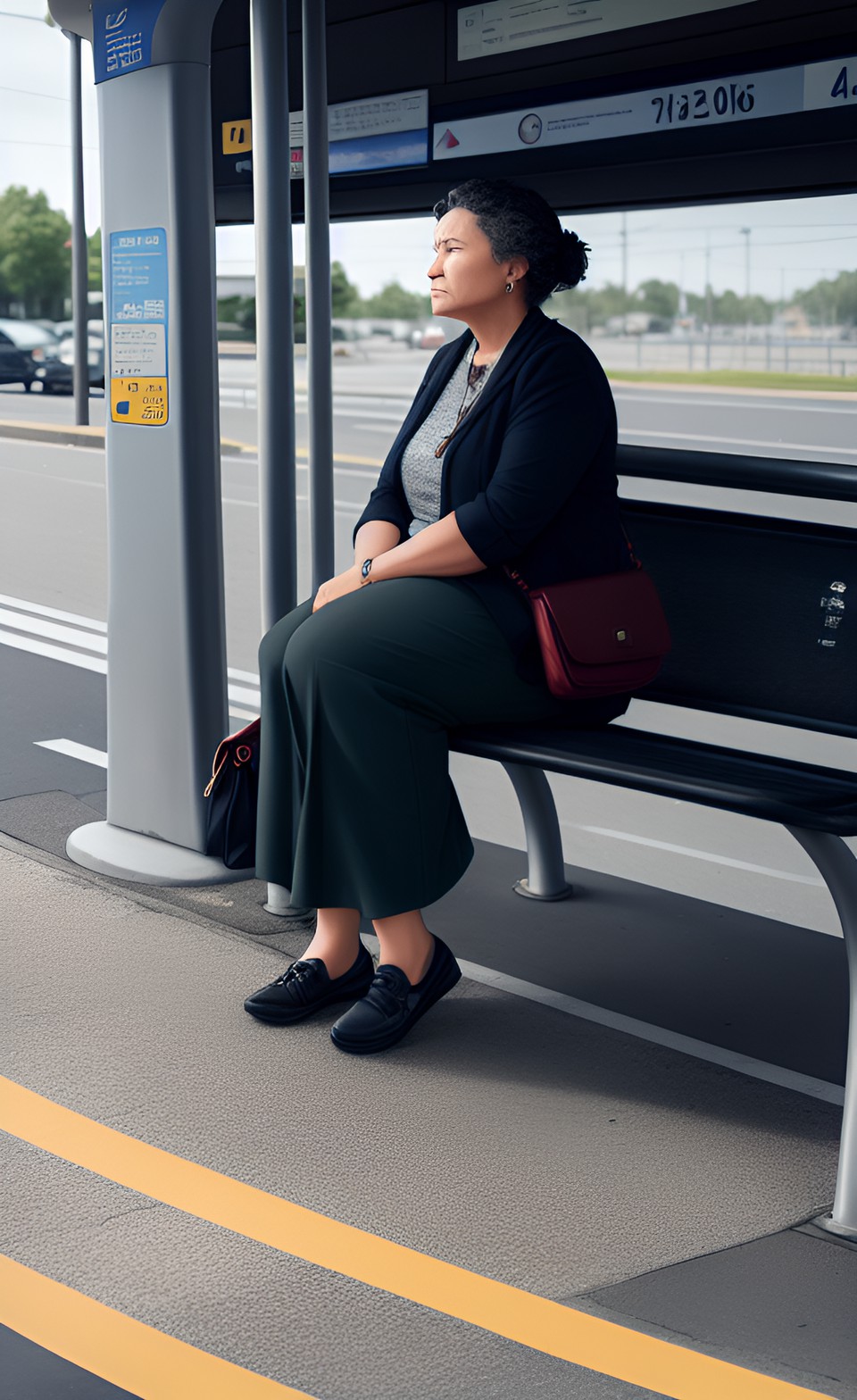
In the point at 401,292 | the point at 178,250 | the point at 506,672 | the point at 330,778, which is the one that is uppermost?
the point at 401,292

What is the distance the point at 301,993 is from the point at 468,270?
1365mm

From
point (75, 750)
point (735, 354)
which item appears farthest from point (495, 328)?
point (735, 354)

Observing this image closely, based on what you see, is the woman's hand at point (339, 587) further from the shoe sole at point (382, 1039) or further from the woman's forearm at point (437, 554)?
the shoe sole at point (382, 1039)

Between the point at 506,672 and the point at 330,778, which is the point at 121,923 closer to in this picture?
the point at 330,778

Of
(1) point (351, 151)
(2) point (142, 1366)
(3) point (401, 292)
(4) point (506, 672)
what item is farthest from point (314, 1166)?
(3) point (401, 292)

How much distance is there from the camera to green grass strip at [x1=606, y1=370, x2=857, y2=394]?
97.6 feet

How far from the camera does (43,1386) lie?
6.27ft

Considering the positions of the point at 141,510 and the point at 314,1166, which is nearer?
the point at 314,1166

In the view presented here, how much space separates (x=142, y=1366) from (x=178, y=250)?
8.13 ft

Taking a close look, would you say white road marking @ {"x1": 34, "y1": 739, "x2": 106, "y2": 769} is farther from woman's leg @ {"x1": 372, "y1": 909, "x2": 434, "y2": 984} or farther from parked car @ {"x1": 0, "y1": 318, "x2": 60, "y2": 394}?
parked car @ {"x1": 0, "y1": 318, "x2": 60, "y2": 394}

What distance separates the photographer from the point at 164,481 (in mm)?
3715

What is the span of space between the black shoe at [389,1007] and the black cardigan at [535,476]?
1.92ft

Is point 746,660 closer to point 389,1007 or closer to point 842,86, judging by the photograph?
point 389,1007

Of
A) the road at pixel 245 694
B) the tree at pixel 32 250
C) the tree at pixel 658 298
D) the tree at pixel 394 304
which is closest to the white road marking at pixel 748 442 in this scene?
the road at pixel 245 694
